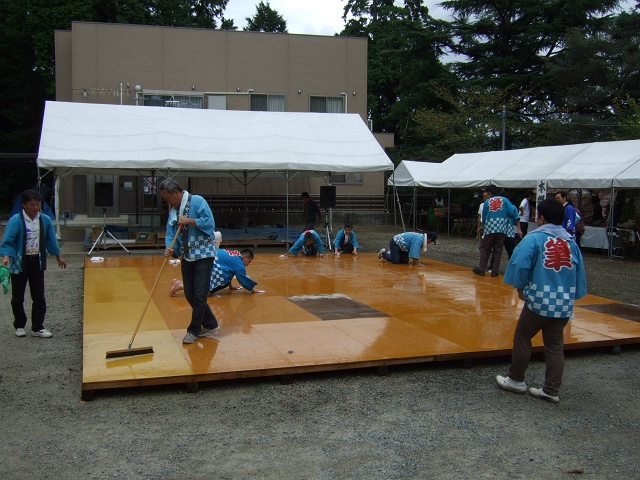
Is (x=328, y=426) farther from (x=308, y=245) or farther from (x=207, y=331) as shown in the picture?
(x=308, y=245)

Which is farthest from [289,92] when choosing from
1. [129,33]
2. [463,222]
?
[463,222]

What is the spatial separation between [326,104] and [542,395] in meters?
21.3

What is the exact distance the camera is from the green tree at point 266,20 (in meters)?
49.9

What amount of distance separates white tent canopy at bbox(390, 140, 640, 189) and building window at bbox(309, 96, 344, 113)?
5821 mm

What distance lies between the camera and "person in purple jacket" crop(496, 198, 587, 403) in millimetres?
4906

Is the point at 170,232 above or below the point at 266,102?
below

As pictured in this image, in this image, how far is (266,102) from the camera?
24531 mm

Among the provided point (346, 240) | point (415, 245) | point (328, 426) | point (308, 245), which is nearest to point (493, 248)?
point (415, 245)

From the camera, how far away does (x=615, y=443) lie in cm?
430

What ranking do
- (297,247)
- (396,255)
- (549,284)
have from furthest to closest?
(297,247)
(396,255)
(549,284)

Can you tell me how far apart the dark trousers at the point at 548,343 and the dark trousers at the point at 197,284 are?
9.53ft

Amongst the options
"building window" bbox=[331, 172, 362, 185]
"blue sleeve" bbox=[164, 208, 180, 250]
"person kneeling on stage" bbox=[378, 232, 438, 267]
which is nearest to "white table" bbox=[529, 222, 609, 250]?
"person kneeling on stage" bbox=[378, 232, 438, 267]

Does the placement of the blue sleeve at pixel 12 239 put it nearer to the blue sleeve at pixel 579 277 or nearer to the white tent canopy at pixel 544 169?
the blue sleeve at pixel 579 277

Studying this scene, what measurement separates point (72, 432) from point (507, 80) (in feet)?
89.1
